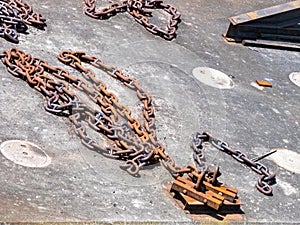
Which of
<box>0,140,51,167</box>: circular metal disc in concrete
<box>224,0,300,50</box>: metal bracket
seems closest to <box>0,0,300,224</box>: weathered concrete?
<box>0,140,51,167</box>: circular metal disc in concrete

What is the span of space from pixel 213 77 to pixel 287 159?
1.58 m

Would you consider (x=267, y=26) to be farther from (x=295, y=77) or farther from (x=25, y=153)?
(x=25, y=153)

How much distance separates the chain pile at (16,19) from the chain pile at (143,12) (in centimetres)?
81

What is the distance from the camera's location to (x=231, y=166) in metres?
6.40

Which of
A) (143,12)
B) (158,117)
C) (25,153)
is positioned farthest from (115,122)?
(143,12)

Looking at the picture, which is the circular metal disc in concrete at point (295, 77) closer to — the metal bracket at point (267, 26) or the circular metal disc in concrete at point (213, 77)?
the metal bracket at point (267, 26)

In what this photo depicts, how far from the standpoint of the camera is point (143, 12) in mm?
8820

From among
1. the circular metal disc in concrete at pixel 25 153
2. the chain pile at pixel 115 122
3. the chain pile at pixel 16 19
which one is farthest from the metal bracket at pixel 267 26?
the circular metal disc in concrete at pixel 25 153

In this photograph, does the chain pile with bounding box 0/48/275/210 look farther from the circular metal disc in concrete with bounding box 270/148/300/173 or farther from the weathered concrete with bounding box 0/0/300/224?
the circular metal disc in concrete with bounding box 270/148/300/173

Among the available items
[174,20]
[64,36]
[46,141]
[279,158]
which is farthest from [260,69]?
[46,141]

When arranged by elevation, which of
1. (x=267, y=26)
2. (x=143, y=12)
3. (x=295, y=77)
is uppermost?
(x=267, y=26)

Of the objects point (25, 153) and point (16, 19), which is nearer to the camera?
point (25, 153)

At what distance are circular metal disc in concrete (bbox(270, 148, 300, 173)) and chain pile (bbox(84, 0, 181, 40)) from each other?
2325 mm

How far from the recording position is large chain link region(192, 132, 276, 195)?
6195 mm
